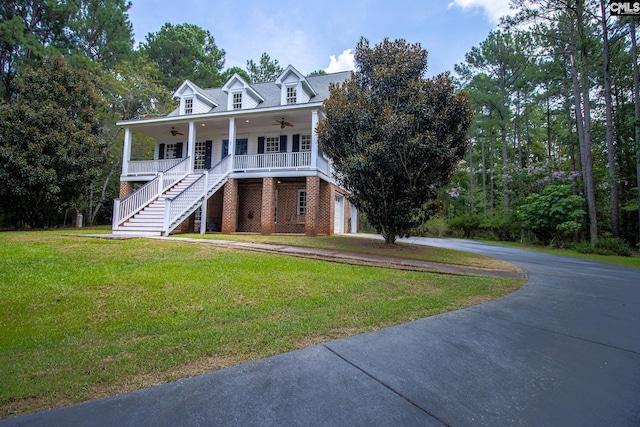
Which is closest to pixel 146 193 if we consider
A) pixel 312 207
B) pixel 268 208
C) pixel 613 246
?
pixel 268 208

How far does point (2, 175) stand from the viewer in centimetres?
1272

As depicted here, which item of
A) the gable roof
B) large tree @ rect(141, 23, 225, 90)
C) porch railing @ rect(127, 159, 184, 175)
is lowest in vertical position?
porch railing @ rect(127, 159, 184, 175)

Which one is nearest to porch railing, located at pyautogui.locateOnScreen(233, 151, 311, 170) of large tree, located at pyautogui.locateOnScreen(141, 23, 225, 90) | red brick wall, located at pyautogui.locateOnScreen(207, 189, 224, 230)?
red brick wall, located at pyautogui.locateOnScreen(207, 189, 224, 230)

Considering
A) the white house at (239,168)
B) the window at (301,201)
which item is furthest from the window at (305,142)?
A: the window at (301,201)

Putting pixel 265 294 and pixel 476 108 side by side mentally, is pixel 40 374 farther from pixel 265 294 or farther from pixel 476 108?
pixel 476 108

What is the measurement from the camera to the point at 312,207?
1273 cm

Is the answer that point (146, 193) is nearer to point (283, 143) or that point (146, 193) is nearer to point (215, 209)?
point (215, 209)

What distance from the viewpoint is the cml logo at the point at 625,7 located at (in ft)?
37.0

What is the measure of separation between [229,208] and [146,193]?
11.3 feet

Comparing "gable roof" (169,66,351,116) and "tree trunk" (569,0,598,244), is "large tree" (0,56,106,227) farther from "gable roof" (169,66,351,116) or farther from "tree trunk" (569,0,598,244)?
"tree trunk" (569,0,598,244)

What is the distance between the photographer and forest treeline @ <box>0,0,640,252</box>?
13922 millimetres

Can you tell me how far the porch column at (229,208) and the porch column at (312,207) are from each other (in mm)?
3628

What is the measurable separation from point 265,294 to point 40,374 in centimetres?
251

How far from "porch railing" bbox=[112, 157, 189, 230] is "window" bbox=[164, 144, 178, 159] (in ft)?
11.7
